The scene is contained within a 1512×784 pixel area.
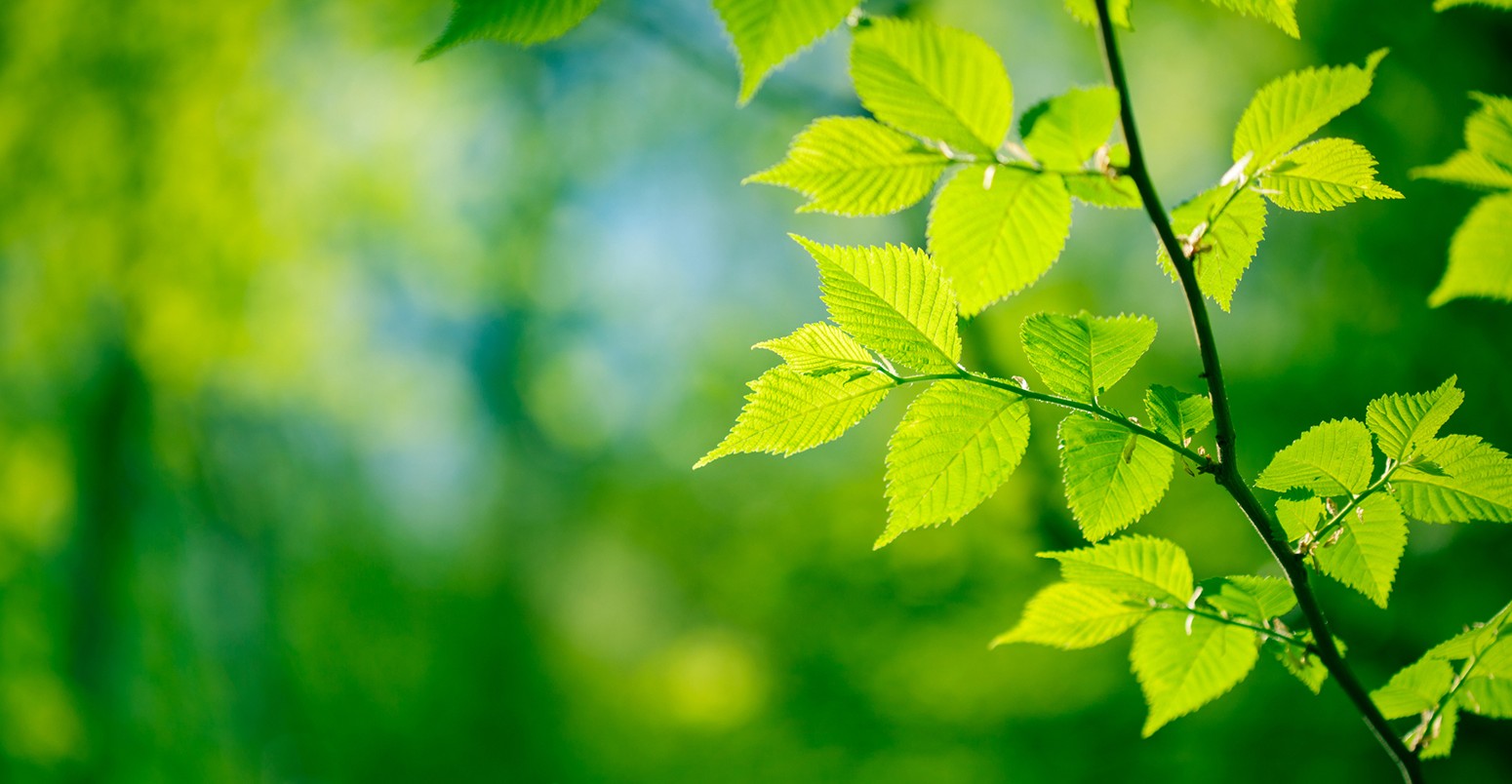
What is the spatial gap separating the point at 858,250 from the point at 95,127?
240 inches

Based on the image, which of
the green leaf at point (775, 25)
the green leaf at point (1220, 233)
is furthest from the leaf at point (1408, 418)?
the green leaf at point (775, 25)

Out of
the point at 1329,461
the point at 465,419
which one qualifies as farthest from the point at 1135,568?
the point at 465,419

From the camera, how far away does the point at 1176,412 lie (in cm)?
45

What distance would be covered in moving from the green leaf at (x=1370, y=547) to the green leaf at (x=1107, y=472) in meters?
0.12

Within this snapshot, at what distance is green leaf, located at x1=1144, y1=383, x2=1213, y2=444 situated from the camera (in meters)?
0.44

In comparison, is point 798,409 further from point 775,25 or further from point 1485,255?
point 1485,255

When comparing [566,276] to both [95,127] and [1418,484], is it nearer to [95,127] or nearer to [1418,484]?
[95,127]

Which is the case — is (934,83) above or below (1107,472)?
above

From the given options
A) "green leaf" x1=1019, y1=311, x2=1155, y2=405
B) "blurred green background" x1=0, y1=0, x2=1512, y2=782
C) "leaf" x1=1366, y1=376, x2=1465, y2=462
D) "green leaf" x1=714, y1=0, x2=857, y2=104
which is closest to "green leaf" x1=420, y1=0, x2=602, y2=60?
"green leaf" x1=714, y1=0, x2=857, y2=104

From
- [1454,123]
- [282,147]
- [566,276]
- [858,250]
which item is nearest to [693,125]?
[566,276]

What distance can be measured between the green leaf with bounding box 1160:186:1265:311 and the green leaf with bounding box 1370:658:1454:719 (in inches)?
10.6

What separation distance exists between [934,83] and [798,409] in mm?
191

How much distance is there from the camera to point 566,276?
5.17 metres

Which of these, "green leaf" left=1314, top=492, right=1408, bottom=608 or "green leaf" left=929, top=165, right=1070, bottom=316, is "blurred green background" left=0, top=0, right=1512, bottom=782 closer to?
"green leaf" left=1314, top=492, right=1408, bottom=608
